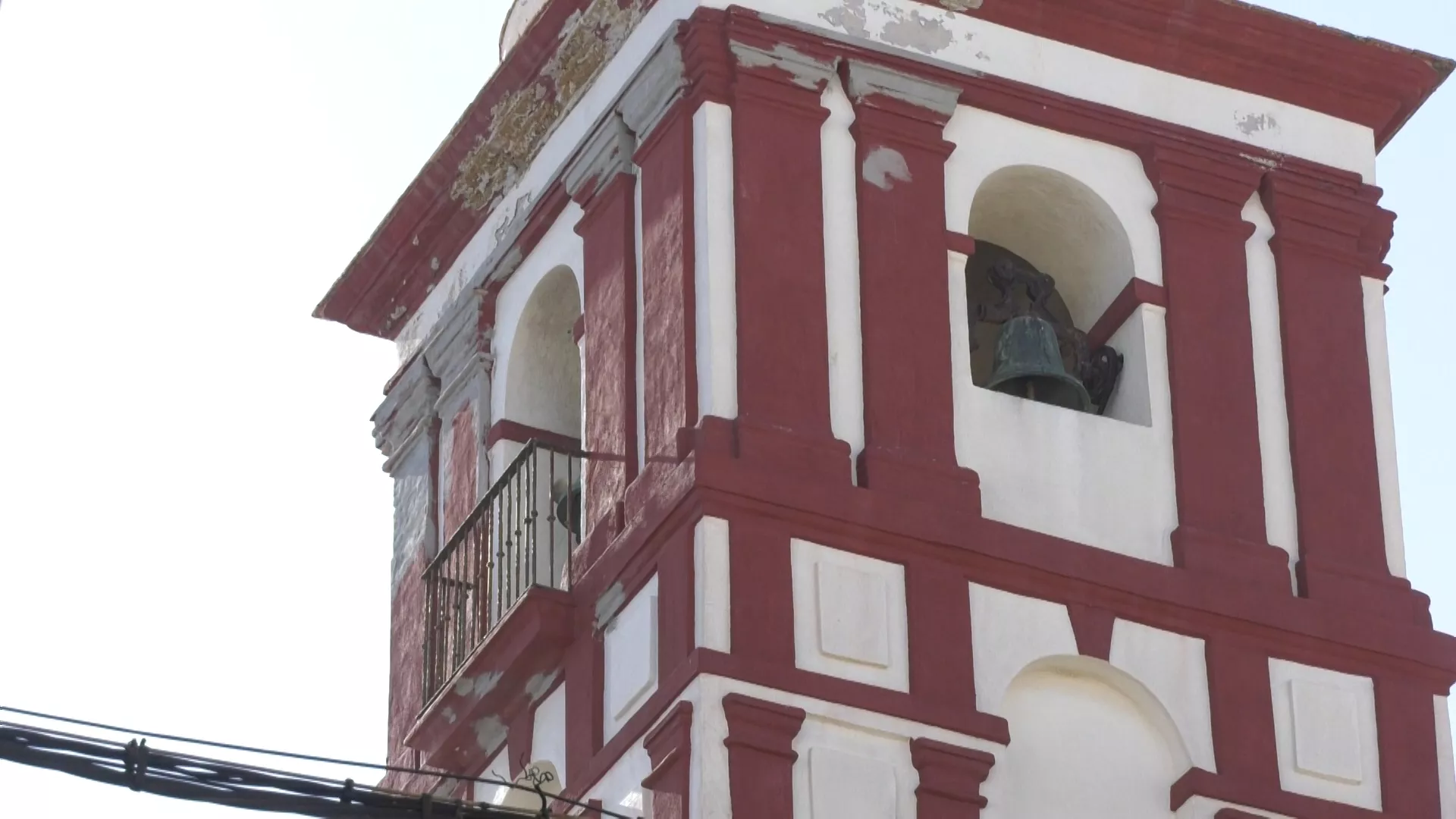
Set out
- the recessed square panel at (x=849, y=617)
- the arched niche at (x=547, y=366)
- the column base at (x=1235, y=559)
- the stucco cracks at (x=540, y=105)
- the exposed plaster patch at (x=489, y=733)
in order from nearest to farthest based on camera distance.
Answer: the recessed square panel at (x=849, y=617)
the column base at (x=1235, y=559)
the exposed plaster patch at (x=489, y=733)
the stucco cracks at (x=540, y=105)
the arched niche at (x=547, y=366)

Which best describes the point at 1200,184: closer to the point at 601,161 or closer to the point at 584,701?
the point at 601,161

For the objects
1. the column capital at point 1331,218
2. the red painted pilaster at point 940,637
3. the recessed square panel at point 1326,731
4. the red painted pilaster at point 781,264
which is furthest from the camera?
the column capital at point 1331,218

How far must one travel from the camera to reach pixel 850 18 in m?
20.4

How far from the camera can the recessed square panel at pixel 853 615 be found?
1877 cm

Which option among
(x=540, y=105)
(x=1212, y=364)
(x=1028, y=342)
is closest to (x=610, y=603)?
(x=1028, y=342)

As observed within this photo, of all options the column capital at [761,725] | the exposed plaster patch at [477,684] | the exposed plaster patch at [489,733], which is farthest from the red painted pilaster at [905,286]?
the exposed plaster patch at [489,733]

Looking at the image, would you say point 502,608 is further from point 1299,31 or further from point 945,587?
point 1299,31

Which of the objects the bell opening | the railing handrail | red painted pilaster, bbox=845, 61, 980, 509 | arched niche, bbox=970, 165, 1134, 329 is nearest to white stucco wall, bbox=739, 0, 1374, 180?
red painted pilaster, bbox=845, 61, 980, 509

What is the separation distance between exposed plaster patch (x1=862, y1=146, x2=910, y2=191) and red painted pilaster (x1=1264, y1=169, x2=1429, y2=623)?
6.17 ft

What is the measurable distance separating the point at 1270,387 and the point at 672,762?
3.78 m

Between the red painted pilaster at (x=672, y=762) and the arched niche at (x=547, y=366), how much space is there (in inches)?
137

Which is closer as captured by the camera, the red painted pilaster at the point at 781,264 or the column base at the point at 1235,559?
the red painted pilaster at the point at 781,264

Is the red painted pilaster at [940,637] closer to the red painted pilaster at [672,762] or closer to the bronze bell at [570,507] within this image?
the red painted pilaster at [672,762]

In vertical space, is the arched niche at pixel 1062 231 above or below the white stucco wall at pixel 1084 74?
below
